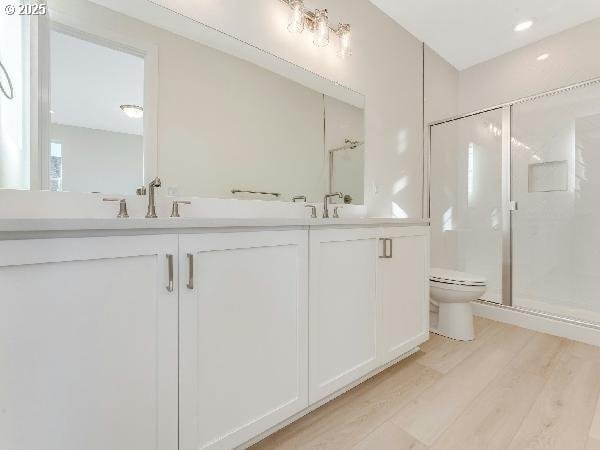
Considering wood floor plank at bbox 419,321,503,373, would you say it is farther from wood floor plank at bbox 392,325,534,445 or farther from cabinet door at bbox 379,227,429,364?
cabinet door at bbox 379,227,429,364

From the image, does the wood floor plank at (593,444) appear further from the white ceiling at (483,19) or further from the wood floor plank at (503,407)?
the white ceiling at (483,19)

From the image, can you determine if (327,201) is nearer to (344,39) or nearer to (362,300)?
(362,300)

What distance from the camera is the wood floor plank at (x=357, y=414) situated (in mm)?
1152

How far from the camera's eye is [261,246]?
1.02 m

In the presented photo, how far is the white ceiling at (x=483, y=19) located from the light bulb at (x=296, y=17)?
85 cm

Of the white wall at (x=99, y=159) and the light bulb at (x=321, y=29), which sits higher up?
the light bulb at (x=321, y=29)

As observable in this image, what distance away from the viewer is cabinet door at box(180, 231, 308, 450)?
870 millimetres

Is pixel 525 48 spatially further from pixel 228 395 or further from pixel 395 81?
pixel 228 395

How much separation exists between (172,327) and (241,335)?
0.23 m

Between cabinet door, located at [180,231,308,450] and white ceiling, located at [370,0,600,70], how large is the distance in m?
2.30

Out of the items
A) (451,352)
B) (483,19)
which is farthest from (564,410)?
(483,19)

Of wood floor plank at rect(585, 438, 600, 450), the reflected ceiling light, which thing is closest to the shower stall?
wood floor plank at rect(585, 438, 600, 450)

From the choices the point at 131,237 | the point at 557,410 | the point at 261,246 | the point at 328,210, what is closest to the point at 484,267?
the point at 557,410

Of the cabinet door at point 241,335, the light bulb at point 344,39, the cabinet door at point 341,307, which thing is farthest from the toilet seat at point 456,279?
the light bulb at point 344,39
